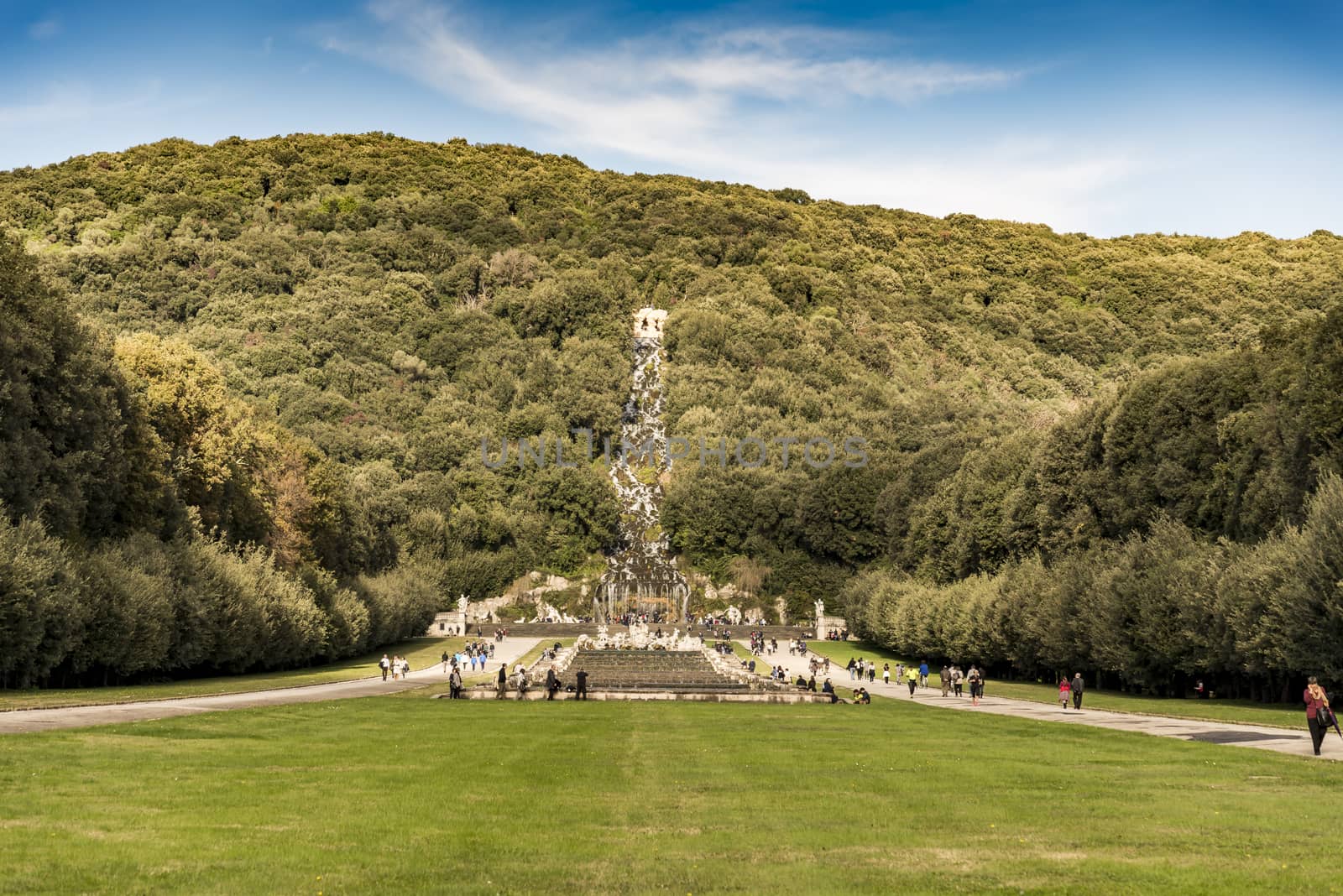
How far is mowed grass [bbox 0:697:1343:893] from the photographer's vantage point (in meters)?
12.1

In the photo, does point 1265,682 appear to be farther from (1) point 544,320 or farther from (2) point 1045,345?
(2) point 1045,345

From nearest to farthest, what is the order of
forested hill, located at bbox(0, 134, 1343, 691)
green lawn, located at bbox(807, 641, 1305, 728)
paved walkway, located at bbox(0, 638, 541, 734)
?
paved walkway, located at bbox(0, 638, 541, 734) → green lawn, located at bbox(807, 641, 1305, 728) → forested hill, located at bbox(0, 134, 1343, 691)

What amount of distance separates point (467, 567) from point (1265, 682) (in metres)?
73.3

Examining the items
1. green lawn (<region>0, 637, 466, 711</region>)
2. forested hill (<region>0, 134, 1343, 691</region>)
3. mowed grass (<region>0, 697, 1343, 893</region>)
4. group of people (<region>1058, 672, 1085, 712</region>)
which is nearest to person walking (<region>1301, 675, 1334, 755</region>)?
mowed grass (<region>0, 697, 1343, 893</region>)

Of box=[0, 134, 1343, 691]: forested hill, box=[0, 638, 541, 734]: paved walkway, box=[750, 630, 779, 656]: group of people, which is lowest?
box=[750, 630, 779, 656]: group of people

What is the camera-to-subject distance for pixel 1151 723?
3303 centimetres

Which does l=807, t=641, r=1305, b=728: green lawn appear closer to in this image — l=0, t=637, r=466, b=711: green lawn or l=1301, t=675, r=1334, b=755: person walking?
l=1301, t=675, r=1334, b=755: person walking

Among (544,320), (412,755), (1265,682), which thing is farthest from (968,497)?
(544,320)

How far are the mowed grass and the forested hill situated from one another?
25.3 m

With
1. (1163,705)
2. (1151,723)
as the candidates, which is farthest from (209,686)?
(1163,705)

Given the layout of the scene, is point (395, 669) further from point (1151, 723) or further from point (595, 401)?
point (595, 401)

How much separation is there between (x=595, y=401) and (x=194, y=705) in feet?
334

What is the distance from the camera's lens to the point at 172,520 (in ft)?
187

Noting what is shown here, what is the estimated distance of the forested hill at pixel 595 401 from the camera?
52.8m
